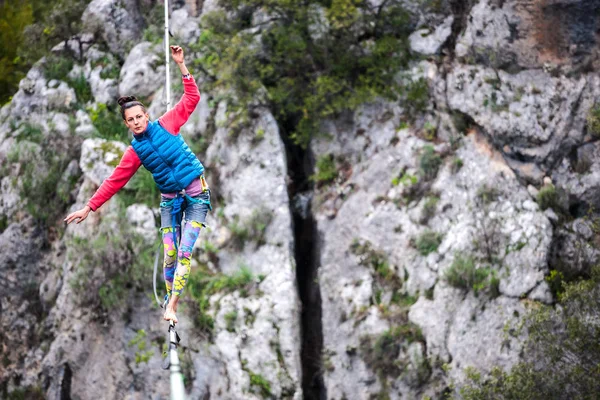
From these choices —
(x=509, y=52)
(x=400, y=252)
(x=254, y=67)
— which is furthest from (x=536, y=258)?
(x=254, y=67)

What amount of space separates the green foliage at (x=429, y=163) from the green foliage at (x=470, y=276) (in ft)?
6.22

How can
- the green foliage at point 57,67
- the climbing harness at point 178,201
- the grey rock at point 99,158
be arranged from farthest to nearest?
the green foliage at point 57,67
the grey rock at point 99,158
the climbing harness at point 178,201

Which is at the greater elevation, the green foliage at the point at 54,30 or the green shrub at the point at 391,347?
the green foliage at the point at 54,30

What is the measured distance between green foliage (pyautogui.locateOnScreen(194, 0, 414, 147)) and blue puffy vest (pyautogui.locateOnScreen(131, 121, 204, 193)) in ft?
27.4

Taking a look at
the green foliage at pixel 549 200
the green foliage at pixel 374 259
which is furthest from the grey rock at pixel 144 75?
the green foliage at pixel 549 200

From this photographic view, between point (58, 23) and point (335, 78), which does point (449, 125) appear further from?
point (58, 23)

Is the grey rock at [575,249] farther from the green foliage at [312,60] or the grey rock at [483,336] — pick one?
the green foliage at [312,60]

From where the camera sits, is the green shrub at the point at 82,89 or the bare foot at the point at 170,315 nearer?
the bare foot at the point at 170,315

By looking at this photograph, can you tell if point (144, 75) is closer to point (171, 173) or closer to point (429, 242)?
point (429, 242)

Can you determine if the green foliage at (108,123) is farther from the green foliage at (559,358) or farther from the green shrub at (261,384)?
the green foliage at (559,358)

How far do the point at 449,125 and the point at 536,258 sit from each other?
325cm

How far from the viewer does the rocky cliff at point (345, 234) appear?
14.3 meters

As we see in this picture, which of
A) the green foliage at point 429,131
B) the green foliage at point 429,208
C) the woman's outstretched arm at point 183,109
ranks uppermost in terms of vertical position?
the woman's outstretched arm at point 183,109

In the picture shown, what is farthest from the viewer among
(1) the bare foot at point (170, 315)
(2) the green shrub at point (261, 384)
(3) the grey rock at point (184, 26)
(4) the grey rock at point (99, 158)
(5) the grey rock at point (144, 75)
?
(5) the grey rock at point (144, 75)
